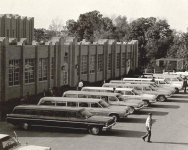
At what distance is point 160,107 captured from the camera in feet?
116

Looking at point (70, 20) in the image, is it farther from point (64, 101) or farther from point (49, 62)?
point (64, 101)

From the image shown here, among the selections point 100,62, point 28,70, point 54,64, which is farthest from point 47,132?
point 100,62

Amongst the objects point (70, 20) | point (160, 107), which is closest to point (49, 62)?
point (160, 107)

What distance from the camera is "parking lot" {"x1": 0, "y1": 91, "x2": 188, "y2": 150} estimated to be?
Result: 834 inches

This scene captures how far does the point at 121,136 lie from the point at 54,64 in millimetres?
20884

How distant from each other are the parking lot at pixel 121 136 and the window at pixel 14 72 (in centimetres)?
920

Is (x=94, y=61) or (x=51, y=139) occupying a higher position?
(x=94, y=61)

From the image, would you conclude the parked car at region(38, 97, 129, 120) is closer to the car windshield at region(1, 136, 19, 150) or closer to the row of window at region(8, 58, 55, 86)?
the row of window at region(8, 58, 55, 86)

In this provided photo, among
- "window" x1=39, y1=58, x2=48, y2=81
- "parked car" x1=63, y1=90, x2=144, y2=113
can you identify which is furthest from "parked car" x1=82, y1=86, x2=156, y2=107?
"window" x1=39, y1=58, x2=48, y2=81

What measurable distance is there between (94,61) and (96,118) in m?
31.0

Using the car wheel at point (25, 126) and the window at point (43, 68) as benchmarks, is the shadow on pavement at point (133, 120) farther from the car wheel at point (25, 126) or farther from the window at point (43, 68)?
the window at point (43, 68)

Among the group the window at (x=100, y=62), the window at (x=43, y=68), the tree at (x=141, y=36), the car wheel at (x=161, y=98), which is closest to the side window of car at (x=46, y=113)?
the car wheel at (x=161, y=98)

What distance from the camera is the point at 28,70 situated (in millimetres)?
38000

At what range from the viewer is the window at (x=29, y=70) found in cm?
3781
